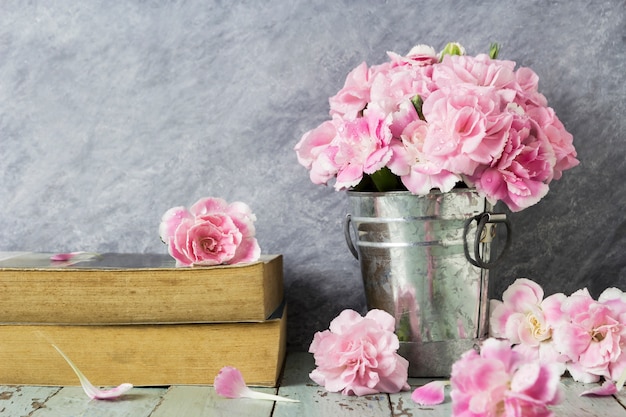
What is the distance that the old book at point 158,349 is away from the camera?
103 cm

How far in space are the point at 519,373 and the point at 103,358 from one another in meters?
0.61

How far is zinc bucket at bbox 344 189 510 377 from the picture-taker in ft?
3.41

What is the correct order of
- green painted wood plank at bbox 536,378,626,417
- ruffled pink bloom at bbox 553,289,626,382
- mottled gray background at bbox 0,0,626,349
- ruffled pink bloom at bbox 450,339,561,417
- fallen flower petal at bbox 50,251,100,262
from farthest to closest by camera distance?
mottled gray background at bbox 0,0,626,349
fallen flower petal at bbox 50,251,100,262
ruffled pink bloom at bbox 553,289,626,382
green painted wood plank at bbox 536,378,626,417
ruffled pink bloom at bbox 450,339,561,417

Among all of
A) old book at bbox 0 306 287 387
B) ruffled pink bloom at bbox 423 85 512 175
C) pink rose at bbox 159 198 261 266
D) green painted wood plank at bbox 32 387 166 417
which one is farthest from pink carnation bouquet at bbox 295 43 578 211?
green painted wood plank at bbox 32 387 166 417

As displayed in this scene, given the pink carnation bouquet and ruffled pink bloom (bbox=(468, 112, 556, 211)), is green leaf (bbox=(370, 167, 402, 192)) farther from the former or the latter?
ruffled pink bloom (bbox=(468, 112, 556, 211))

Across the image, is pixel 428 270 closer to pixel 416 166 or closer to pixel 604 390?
pixel 416 166

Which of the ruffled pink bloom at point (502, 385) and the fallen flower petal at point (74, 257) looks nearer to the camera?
the ruffled pink bloom at point (502, 385)

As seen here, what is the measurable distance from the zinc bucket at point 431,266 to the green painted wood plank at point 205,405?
23 centimetres

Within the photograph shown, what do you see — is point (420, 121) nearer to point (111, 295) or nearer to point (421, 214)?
point (421, 214)

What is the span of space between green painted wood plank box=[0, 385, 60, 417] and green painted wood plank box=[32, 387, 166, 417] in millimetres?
12

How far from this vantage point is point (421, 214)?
1037 mm

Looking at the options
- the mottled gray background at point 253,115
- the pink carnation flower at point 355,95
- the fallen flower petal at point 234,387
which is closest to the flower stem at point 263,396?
the fallen flower petal at point 234,387

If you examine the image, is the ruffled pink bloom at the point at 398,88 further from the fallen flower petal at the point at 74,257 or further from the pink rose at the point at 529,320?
the fallen flower petal at the point at 74,257

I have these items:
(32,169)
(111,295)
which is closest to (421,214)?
(111,295)
